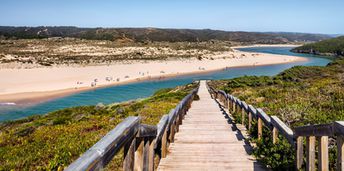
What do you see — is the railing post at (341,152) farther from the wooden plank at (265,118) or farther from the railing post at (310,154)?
the wooden plank at (265,118)

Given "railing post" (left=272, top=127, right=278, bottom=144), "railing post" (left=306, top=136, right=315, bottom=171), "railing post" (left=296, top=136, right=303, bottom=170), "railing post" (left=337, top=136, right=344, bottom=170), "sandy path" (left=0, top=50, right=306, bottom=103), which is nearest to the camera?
"railing post" (left=337, top=136, right=344, bottom=170)

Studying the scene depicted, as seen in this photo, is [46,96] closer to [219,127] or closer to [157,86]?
[157,86]

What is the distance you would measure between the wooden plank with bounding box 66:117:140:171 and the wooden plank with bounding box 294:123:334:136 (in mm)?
1943

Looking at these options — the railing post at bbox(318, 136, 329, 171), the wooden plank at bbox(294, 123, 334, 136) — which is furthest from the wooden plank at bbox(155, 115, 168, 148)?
the railing post at bbox(318, 136, 329, 171)

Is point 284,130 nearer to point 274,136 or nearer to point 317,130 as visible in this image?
point 274,136

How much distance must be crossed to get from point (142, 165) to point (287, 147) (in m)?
2.73

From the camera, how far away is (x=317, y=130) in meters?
3.77

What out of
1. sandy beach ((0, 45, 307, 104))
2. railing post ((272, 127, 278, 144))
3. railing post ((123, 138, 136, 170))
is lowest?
sandy beach ((0, 45, 307, 104))

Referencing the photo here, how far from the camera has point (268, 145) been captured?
5.82 m

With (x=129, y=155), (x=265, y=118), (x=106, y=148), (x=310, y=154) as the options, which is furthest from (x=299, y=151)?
(x=106, y=148)

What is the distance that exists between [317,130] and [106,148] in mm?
2445

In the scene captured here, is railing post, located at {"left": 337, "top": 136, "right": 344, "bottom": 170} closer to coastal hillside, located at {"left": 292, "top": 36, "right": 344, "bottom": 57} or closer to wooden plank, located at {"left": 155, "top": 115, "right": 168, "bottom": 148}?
wooden plank, located at {"left": 155, "top": 115, "right": 168, "bottom": 148}

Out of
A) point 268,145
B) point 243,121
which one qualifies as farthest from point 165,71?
point 268,145

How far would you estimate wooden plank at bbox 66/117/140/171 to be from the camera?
2.11 metres
